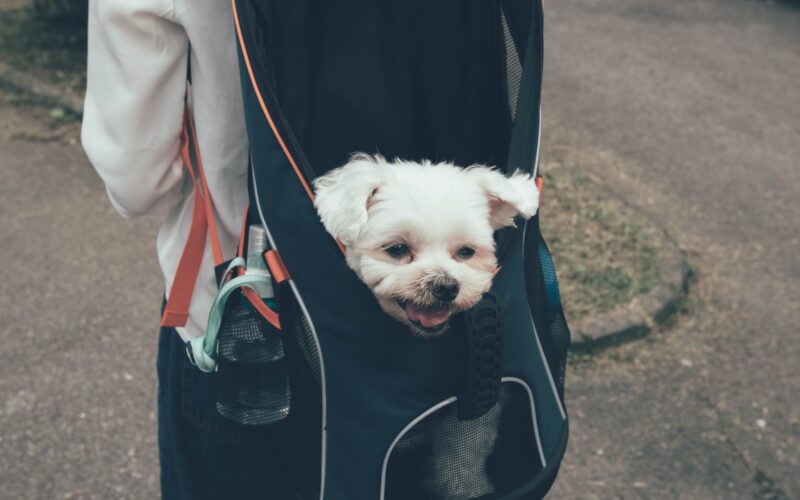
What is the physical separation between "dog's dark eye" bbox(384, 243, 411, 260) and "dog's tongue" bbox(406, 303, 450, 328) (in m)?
0.13

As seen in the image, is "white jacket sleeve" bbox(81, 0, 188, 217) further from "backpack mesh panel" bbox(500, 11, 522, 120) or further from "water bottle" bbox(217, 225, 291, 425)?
"backpack mesh panel" bbox(500, 11, 522, 120)

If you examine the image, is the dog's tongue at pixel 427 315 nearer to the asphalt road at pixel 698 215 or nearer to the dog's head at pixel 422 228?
the dog's head at pixel 422 228

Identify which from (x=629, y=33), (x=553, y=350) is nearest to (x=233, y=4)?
(x=553, y=350)

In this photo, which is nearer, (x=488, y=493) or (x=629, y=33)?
(x=488, y=493)

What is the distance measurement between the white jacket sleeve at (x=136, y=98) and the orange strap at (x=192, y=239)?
4 cm

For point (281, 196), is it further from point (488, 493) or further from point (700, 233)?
point (700, 233)

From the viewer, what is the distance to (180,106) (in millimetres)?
1796

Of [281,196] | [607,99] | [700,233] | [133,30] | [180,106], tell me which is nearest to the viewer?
[281,196]

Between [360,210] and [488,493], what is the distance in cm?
60

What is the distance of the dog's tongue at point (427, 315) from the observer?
5.29ft

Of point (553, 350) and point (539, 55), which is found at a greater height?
point (539, 55)

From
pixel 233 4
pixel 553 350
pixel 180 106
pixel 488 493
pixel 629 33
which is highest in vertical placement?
pixel 233 4

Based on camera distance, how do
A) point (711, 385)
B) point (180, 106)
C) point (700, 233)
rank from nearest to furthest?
point (180, 106), point (711, 385), point (700, 233)

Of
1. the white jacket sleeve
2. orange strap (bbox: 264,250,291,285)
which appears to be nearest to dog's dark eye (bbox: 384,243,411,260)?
orange strap (bbox: 264,250,291,285)
